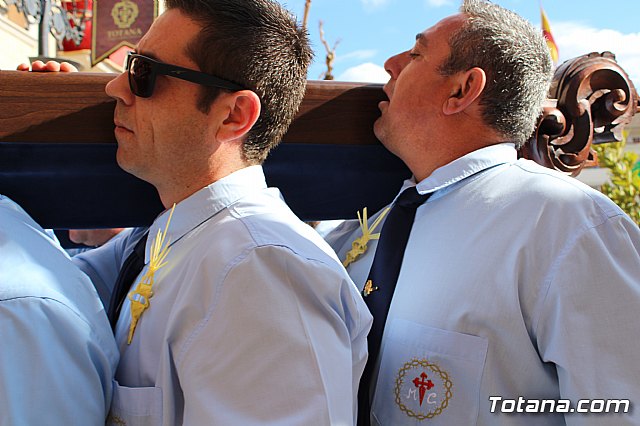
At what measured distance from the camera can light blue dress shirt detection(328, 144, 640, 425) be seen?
1.42 meters

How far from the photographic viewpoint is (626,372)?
1413 millimetres

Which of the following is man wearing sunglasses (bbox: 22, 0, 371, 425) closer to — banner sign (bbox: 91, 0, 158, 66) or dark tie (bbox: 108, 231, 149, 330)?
dark tie (bbox: 108, 231, 149, 330)

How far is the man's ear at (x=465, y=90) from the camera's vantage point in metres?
1.93

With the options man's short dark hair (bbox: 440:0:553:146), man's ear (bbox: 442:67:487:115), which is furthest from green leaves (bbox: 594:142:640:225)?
man's ear (bbox: 442:67:487:115)

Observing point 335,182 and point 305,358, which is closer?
point 305,358

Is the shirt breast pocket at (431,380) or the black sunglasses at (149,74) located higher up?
the black sunglasses at (149,74)

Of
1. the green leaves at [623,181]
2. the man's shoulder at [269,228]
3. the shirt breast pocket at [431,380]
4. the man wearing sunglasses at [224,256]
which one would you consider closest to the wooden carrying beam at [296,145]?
the man wearing sunglasses at [224,256]

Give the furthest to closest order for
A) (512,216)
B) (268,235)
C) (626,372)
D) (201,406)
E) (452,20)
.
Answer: (452,20) < (512,216) < (626,372) < (268,235) < (201,406)

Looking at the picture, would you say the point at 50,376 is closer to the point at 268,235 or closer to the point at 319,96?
the point at 268,235

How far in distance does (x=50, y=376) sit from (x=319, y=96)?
0.96 meters

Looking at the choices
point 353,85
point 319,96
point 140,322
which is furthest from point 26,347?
point 353,85

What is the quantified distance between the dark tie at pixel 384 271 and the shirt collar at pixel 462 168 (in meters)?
0.04

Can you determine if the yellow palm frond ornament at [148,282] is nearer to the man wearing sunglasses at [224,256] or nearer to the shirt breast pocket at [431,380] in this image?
the man wearing sunglasses at [224,256]

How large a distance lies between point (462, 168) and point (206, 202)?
0.77 meters
